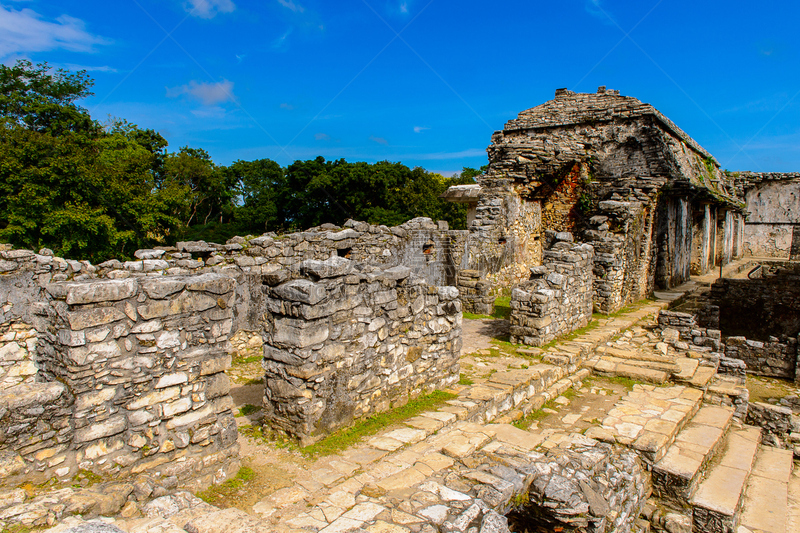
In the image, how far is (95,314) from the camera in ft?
10.6

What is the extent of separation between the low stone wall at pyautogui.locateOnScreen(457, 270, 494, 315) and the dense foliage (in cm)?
1548

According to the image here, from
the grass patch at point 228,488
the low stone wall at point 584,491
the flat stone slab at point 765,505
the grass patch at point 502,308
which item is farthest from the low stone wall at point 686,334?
the grass patch at point 228,488

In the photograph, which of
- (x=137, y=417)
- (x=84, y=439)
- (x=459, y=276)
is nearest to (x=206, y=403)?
(x=137, y=417)

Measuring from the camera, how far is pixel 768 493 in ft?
19.4

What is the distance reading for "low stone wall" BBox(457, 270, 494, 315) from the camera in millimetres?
11586

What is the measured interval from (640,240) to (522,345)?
25.5 feet

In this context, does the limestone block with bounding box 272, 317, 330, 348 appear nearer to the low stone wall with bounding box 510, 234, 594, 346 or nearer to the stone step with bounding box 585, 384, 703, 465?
the stone step with bounding box 585, 384, 703, 465

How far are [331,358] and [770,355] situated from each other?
11.8 meters

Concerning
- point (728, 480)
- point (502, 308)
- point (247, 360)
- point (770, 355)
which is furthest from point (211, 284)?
point (770, 355)

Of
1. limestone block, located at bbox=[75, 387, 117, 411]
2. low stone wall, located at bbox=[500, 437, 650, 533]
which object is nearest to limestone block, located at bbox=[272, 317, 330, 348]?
limestone block, located at bbox=[75, 387, 117, 411]

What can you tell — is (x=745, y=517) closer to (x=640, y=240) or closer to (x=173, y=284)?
(x=173, y=284)

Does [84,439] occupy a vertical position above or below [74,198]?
below

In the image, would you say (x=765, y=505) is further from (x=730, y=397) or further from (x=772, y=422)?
(x=772, y=422)

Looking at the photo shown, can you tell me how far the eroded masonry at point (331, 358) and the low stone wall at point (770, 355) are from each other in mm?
41
